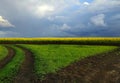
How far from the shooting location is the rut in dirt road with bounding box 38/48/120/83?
105 feet

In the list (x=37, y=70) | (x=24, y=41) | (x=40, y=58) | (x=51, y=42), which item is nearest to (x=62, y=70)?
(x=37, y=70)

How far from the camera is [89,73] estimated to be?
35000mm

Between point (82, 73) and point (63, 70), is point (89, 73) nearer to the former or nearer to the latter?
point (82, 73)

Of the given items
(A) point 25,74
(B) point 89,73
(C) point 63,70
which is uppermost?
(C) point 63,70

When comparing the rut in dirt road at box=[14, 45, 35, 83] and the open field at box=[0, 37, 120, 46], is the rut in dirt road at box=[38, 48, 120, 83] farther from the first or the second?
the open field at box=[0, 37, 120, 46]

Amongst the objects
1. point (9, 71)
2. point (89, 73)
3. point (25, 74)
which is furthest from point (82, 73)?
point (9, 71)

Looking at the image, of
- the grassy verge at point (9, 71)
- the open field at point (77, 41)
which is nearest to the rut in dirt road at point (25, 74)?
the grassy verge at point (9, 71)

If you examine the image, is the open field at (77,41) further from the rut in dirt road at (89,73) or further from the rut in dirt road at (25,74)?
the rut in dirt road at (25,74)

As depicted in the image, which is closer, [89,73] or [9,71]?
[89,73]

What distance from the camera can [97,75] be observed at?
34.0m

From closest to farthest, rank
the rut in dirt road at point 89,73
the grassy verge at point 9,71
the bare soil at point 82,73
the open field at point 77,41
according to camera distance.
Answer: the rut in dirt road at point 89,73 → the bare soil at point 82,73 → the grassy verge at point 9,71 → the open field at point 77,41

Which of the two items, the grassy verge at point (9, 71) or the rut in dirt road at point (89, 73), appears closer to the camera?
the rut in dirt road at point (89, 73)

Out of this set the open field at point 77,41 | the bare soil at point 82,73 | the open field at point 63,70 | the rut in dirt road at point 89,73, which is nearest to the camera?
the rut in dirt road at point 89,73

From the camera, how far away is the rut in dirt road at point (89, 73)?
3206cm
